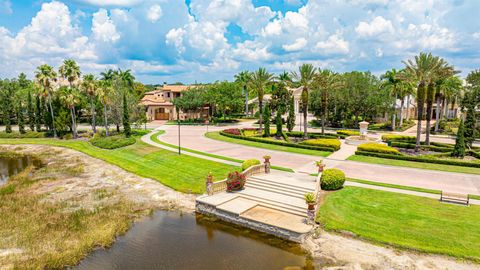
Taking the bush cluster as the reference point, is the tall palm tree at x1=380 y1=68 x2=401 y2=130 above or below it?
above

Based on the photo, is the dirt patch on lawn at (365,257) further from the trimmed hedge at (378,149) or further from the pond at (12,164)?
the pond at (12,164)

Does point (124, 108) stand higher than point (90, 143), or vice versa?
point (124, 108)

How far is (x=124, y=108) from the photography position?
1800 inches

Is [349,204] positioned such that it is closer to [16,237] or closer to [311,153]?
[311,153]

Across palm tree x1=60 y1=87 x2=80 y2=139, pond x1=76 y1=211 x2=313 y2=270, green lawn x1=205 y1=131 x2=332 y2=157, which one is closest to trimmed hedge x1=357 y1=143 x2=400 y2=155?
green lawn x1=205 y1=131 x2=332 y2=157

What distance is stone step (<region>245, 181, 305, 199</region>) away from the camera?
2076 cm

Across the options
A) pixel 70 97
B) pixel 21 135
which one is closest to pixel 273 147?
pixel 70 97

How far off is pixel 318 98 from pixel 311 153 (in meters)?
26.3

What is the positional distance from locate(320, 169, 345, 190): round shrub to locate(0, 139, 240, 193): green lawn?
8.56 meters

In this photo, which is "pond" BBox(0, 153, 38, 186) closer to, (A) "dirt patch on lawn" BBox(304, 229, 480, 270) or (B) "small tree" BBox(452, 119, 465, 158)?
(A) "dirt patch on lawn" BBox(304, 229, 480, 270)

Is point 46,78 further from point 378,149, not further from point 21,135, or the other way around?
point 378,149

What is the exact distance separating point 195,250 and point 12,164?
30.4 meters

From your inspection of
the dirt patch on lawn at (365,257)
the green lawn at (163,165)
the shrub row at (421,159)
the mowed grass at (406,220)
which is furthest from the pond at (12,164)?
the shrub row at (421,159)

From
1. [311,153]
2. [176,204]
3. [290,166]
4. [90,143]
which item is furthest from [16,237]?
[90,143]
